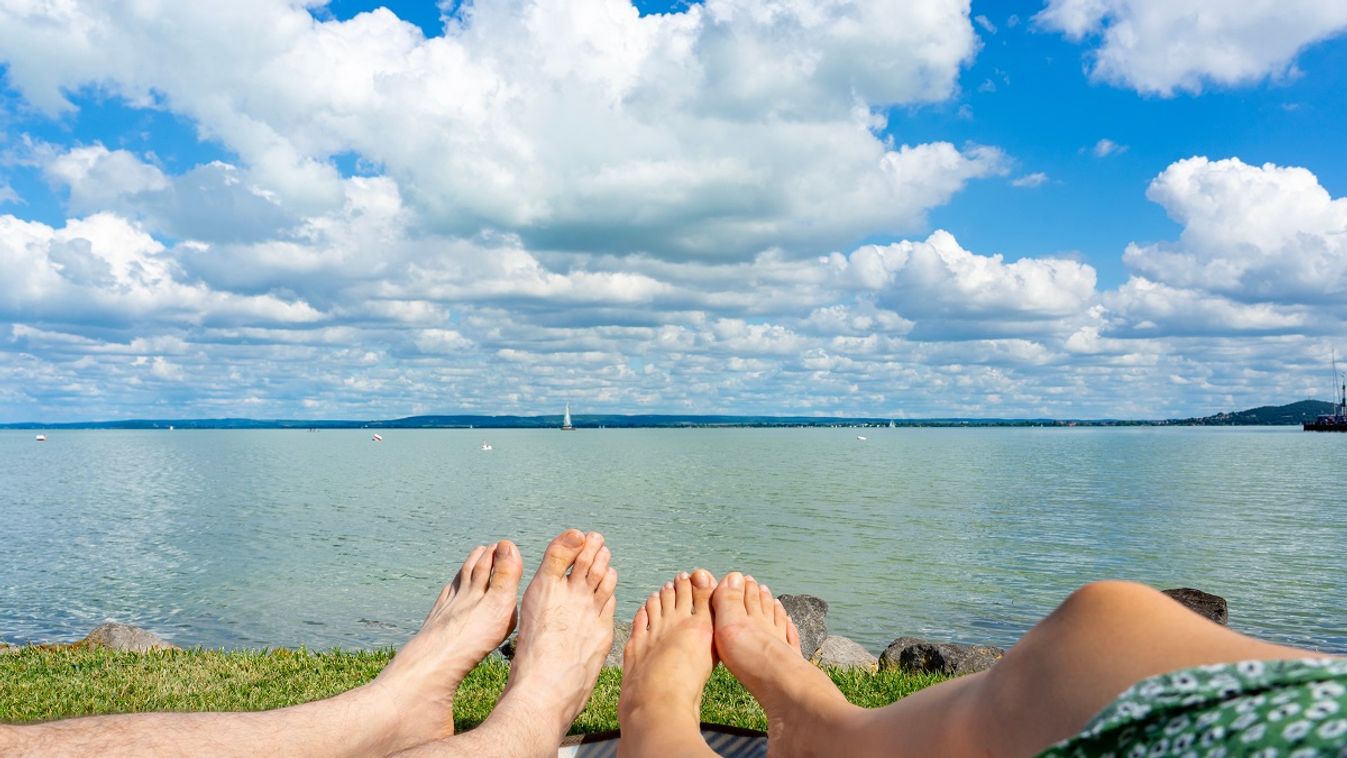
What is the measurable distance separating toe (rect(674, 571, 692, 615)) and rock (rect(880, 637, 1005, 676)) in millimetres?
3007

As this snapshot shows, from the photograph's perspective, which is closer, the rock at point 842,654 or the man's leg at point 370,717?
the man's leg at point 370,717

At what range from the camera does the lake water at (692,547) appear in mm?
11531

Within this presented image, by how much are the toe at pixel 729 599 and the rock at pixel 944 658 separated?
2915 millimetres

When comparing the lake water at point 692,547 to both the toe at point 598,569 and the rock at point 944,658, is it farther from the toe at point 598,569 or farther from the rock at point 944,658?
the toe at point 598,569

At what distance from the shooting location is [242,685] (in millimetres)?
4617

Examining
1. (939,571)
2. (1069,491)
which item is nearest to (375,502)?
(939,571)

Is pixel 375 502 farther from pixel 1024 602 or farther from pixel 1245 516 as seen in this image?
pixel 1245 516

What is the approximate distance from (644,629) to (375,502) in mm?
27033

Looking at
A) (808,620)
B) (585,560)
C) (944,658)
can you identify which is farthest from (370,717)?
(808,620)

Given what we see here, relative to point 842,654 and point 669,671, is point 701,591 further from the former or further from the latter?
point 842,654

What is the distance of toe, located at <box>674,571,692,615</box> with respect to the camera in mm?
4121

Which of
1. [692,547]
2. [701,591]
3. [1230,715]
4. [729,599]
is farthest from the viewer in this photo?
[692,547]

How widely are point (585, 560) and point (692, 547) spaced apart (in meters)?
13.6

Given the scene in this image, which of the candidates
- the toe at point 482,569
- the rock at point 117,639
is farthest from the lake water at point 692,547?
the toe at point 482,569
